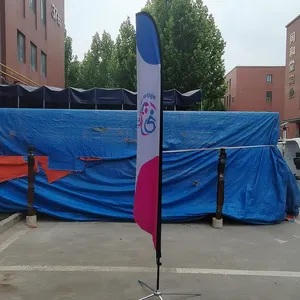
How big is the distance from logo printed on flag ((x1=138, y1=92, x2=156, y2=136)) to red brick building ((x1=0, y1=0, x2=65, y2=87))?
1041 centimetres

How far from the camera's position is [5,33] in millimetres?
14453

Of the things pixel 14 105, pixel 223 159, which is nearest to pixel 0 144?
pixel 223 159

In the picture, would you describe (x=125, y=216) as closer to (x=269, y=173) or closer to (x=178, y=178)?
(x=178, y=178)

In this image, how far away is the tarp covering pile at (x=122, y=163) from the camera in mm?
7355

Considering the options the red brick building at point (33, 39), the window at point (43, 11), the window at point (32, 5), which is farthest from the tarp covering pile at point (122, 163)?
the window at point (43, 11)

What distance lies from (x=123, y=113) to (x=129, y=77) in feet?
59.4

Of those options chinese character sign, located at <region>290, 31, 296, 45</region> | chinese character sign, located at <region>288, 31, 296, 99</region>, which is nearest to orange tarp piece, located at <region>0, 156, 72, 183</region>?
chinese character sign, located at <region>288, 31, 296, 99</region>

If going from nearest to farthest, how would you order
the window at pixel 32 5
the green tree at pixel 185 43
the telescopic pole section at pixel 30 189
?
the telescopic pole section at pixel 30 189
the window at pixel 32 5
the green tree at pixel 185 43

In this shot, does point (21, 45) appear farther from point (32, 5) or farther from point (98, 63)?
point (98, 63)

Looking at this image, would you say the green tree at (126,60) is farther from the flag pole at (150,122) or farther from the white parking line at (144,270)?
the flag pole at (150,122)

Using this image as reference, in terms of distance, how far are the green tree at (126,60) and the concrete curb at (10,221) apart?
18.1 metres

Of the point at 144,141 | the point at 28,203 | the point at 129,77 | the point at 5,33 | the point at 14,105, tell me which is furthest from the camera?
the point at 129,77

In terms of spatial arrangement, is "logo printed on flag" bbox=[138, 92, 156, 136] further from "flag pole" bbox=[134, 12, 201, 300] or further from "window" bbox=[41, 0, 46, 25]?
"window" bbox=[41, 0, 46, 25]

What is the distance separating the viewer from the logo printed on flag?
3584 millimetres
